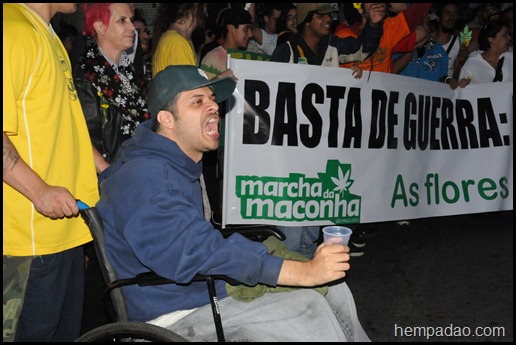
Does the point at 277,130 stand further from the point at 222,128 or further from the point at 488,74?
the point at 488,74

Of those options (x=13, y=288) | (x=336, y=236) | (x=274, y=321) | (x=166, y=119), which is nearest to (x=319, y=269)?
(x=336, y=236)

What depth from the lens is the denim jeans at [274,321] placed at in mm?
2223

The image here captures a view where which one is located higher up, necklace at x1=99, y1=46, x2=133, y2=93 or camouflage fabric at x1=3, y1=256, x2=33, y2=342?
Result: necklace at x1=99, y1=46, x2=133, y2=93

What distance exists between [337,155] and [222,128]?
1145mm

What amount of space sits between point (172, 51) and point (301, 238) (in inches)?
65.3

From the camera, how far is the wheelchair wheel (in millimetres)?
2041

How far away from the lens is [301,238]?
4.55 m

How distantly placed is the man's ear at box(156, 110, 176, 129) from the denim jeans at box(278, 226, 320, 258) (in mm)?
2076

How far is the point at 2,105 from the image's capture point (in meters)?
2.29

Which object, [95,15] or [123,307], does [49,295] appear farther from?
[95,15]

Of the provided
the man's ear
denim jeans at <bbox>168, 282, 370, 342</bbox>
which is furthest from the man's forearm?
denim jeans at <bbox>168, 282, 370, 342</bbox>

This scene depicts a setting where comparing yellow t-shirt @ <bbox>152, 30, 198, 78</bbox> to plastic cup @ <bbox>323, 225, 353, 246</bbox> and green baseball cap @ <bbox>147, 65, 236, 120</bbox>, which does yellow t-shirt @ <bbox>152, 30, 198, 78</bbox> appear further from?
plastic cup @ <bbox>323, 225, 353, 246</bbox>

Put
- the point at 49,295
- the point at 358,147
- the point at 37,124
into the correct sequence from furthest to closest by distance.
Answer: the point at 358,147, the point at 49,295, the point at 37,124

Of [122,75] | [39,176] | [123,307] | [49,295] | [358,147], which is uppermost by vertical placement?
[122,75]
